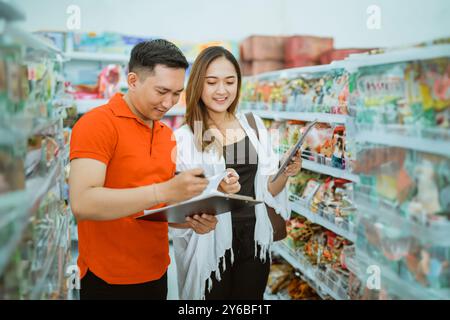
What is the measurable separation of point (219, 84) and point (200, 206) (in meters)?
0.69

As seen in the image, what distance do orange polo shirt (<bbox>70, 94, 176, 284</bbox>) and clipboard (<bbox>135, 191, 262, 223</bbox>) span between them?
12 centimetres

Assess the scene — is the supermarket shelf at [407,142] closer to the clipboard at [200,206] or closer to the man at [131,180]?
the clipboard at [200,206]

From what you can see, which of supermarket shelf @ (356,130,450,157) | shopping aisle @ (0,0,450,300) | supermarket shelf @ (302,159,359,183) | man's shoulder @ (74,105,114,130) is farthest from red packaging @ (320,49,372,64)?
man's shoulder @ (74,105,114,130)

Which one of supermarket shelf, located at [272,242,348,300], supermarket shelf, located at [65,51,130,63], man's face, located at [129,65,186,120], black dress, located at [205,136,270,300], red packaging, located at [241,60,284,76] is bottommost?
supermarket shelf, located at [272,242,348,300]

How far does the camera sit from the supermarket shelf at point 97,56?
12.1 feet

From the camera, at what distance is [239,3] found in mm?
2693

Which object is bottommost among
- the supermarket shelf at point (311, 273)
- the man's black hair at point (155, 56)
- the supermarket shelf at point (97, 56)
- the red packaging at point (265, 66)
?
the supermarket shelf at point (311, 273)

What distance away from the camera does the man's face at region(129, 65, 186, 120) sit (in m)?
1.32

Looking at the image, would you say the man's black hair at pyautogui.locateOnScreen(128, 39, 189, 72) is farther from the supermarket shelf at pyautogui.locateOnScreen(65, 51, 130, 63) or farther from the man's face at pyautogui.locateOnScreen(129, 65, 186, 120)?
the supermarket shelf at pyautogui.locateOnScreen(65, 51, 130, 63)

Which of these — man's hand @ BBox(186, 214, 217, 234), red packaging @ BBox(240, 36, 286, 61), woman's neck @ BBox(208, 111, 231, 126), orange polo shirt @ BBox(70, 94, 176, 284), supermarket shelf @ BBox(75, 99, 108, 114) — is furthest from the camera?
red packaging @ BBox(240, 36, 286, 61)

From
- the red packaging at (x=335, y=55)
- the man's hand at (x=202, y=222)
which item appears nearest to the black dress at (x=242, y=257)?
the man's hand at (x=202, y=222)

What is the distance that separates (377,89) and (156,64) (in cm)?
68

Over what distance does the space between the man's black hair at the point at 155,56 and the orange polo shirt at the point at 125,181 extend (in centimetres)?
14

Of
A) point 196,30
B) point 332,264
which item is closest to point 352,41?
point 196,30
